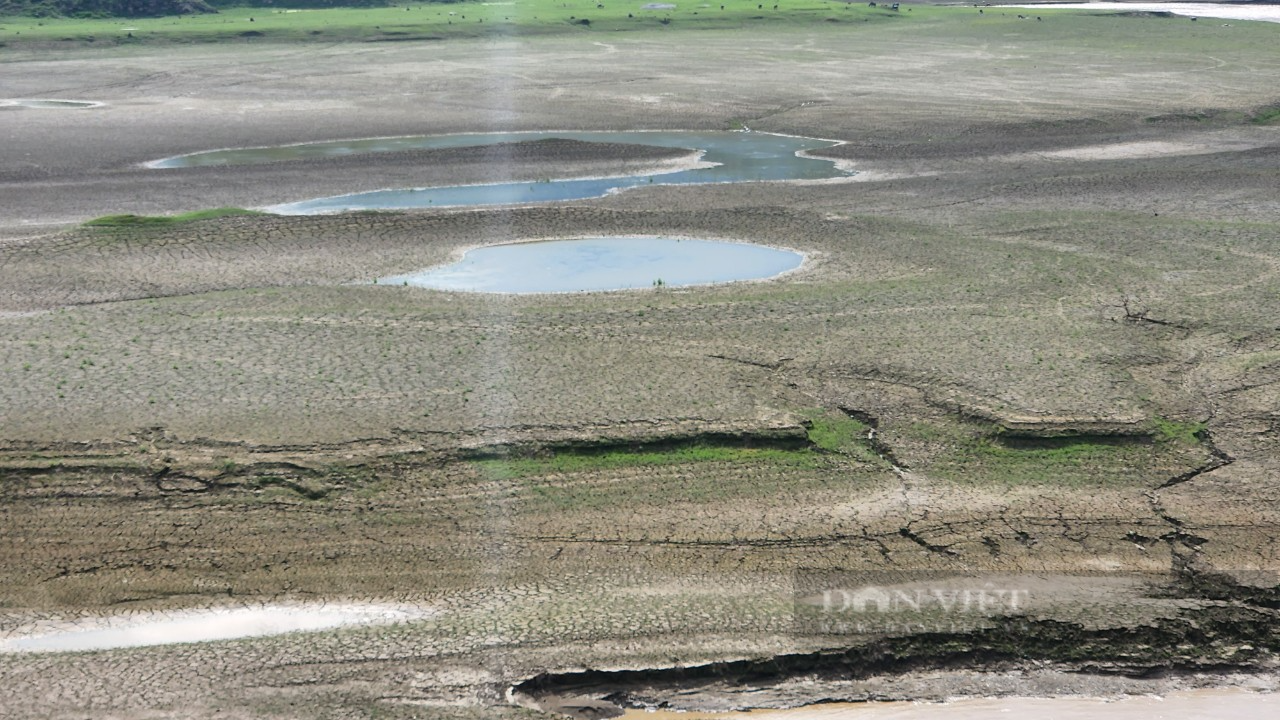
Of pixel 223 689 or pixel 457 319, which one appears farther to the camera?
pixel 457 319

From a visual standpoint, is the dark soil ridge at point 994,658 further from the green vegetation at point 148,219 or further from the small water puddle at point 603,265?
the green vegetation at point 148,219

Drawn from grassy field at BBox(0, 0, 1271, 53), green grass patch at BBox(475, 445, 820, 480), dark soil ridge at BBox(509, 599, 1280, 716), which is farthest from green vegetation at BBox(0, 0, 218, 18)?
dark soil ridge at BBox(509, 599, 1280, 716)

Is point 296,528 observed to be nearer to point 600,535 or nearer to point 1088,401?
point 600,535

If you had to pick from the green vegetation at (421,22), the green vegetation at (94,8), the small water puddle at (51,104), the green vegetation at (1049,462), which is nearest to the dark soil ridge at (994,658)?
the green vegetation at (1049,462)

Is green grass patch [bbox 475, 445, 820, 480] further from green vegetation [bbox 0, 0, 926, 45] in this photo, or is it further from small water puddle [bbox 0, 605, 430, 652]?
green vegetation [bbox 0, 0, 926, 45]

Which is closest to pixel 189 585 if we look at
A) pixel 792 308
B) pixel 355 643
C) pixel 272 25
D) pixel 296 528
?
pixel 296 528

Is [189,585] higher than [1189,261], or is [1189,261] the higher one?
[1189,261]

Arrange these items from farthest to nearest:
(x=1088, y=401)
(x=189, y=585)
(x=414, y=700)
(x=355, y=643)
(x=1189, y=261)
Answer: (x=1189, y=261), (x=1088, y=401), (x=189, y=585), (x=355, y=643), (x=414, y=700)
